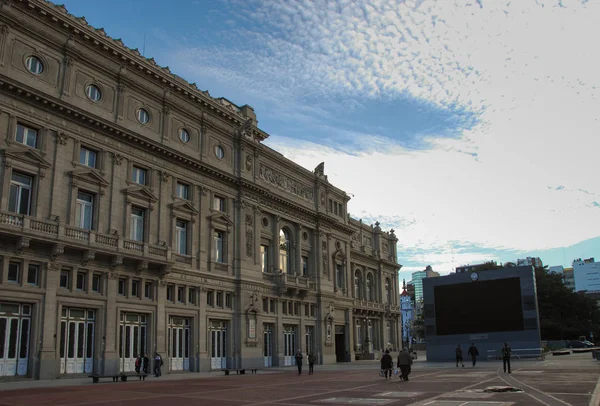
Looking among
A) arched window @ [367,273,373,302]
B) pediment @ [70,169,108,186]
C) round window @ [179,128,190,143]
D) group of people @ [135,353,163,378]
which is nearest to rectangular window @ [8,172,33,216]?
pediment @ [70,169,108,186]

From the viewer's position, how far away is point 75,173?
3216 centimetres

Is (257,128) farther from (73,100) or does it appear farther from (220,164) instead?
(73,100)

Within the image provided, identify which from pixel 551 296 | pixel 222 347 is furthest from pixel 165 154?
pixel 551 296

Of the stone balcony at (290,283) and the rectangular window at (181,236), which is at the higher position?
the rectangular window at (181,236)

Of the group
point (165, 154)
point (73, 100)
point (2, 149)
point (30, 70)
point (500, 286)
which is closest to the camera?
point (2, 149)

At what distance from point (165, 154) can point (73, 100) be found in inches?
312

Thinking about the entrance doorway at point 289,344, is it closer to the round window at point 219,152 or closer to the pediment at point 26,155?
the round window at point 219,152

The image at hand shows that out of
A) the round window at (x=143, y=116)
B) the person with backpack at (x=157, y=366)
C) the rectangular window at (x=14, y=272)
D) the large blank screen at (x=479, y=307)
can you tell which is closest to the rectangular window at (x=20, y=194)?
the rectangular window at (x=14, y=272)

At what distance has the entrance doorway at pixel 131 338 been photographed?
33.7 meters

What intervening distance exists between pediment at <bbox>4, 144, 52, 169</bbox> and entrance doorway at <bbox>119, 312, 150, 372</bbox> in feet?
34.7

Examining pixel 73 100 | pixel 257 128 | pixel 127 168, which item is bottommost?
pixel 127 168

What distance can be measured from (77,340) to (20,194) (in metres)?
8.96

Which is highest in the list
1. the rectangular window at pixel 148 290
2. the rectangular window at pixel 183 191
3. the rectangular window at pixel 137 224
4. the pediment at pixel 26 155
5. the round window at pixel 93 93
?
the round window at pixel 93 93

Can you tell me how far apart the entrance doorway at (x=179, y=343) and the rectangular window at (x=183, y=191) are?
915 cm
